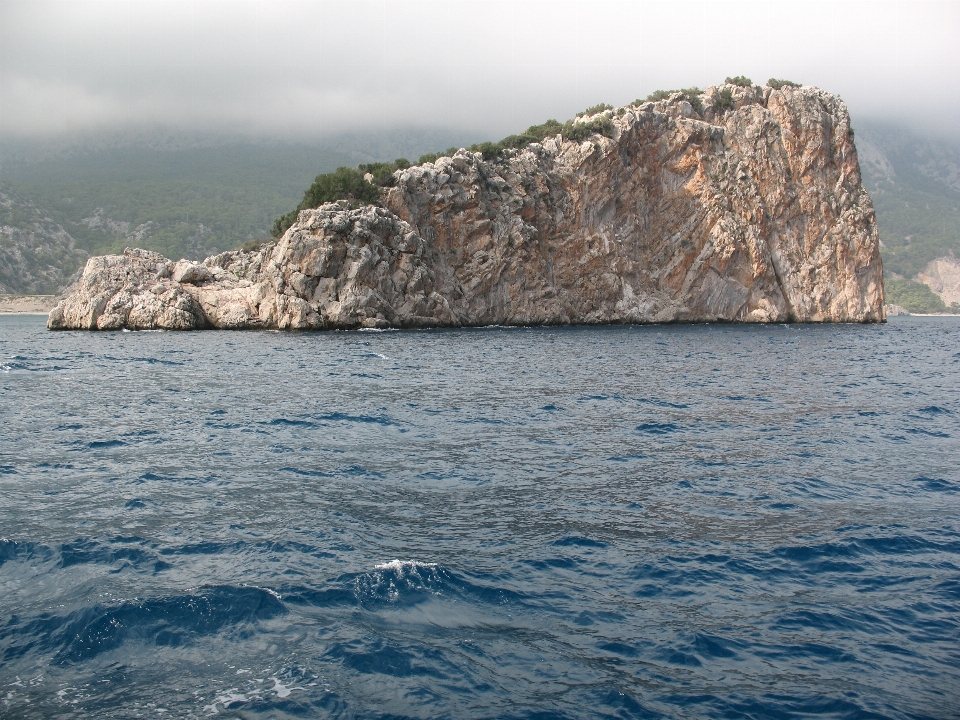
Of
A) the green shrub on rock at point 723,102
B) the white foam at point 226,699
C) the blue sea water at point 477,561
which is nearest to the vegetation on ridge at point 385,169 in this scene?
the green shrub on rock at point 723,102

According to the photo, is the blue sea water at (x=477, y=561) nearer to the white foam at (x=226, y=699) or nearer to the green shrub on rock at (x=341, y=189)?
the white foam at (x=226, y=699)

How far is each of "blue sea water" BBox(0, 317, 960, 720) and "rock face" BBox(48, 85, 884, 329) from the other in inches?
1801

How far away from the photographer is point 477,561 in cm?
898

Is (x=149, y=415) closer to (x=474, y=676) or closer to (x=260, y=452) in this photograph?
Answer: (x=260, y=452)

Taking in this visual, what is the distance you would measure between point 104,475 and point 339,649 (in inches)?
325

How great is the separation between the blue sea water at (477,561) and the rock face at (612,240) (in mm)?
45752

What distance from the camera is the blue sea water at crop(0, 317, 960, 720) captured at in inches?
246

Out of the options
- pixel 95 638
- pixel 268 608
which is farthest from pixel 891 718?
pixel 95 638

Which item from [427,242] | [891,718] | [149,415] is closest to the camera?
[891,718]

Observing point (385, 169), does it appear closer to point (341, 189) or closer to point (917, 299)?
point (341, 189)

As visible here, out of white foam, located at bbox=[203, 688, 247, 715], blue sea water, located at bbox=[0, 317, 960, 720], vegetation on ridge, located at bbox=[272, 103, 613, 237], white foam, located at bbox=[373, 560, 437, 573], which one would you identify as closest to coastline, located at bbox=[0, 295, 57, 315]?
vegetation on ridge, located at bbox=[272, 103, 613, 237]

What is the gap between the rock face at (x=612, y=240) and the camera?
63125 mm

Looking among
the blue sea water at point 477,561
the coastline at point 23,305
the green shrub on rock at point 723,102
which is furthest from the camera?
the coastline at point 23,305

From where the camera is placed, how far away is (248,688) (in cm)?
615
